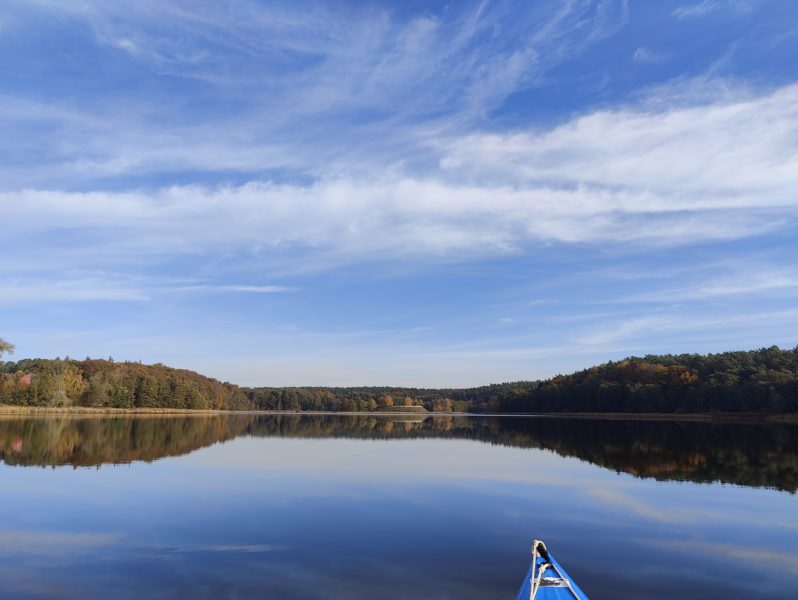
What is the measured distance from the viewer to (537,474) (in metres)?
31.1

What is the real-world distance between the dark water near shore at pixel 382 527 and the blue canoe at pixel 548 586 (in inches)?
65.8

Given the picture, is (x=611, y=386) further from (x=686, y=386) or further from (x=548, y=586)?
(x=548, y=586)

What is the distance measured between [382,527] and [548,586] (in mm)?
8667

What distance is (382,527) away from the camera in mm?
17781

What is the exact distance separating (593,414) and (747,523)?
13571 centimetres

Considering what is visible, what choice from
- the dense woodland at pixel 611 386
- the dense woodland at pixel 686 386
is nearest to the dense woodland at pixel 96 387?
the dense woodland at pixel 611 386

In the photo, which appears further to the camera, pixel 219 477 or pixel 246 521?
pixel 219 477

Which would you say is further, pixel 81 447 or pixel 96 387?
pixel 96 387

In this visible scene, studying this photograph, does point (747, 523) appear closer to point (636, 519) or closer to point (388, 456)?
point (636, 519)

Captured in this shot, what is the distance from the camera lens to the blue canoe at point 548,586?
9.58 metres

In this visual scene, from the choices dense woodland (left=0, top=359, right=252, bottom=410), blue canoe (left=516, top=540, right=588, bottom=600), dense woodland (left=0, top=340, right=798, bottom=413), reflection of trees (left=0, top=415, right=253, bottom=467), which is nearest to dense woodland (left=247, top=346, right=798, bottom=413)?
dense woodland (left=0, top=340, right=798, bottom=413)

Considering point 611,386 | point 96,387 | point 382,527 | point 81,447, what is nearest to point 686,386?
point 611,386

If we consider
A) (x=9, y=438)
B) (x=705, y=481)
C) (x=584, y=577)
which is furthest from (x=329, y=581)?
(x=9, y=438)

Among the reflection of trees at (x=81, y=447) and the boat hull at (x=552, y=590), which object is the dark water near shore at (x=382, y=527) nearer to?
the reflection of trees at (x=81, y=447)
